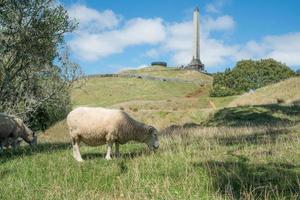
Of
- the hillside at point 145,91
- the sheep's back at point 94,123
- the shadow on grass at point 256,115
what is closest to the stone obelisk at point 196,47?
the hillside at point 145,91

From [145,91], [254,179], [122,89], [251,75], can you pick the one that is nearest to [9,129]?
[254,179]

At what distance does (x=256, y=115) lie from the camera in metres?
35.8

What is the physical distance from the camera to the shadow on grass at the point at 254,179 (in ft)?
31.9

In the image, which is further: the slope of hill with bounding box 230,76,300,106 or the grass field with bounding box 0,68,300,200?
the slope of hill with bounding box 230,76,300,106

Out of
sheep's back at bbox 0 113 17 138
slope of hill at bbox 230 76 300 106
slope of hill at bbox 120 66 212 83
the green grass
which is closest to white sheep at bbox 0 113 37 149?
sheep's back at bbox 0 113 17 138

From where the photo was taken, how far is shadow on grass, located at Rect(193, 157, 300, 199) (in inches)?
383

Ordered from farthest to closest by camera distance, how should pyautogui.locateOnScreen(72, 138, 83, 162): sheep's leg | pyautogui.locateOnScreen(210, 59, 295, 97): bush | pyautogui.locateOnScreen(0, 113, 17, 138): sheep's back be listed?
pyautogui.locateOnScreen(210, 59, 295, 97): bush
pyautogui.locateOnScreen(0, 113, 17, 138): sheep's back
pyautogui.locateOnScreen(72, 138, 83, 162): sheep's leg

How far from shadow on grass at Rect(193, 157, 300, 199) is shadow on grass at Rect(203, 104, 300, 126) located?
20.7 metres

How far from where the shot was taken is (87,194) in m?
10.2

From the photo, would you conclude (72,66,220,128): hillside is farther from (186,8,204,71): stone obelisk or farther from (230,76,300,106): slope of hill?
(230,76,300,106): slope of hill

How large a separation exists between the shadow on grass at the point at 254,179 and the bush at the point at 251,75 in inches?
3491

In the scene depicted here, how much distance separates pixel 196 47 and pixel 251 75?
130 feet

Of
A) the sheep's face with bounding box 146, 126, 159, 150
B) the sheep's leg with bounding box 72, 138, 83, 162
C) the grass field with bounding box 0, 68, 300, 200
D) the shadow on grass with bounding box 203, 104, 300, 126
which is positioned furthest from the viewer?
the shadow on grass with bounding box 203, 104, 300, 126

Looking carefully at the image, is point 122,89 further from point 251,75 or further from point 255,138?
point 255,138
